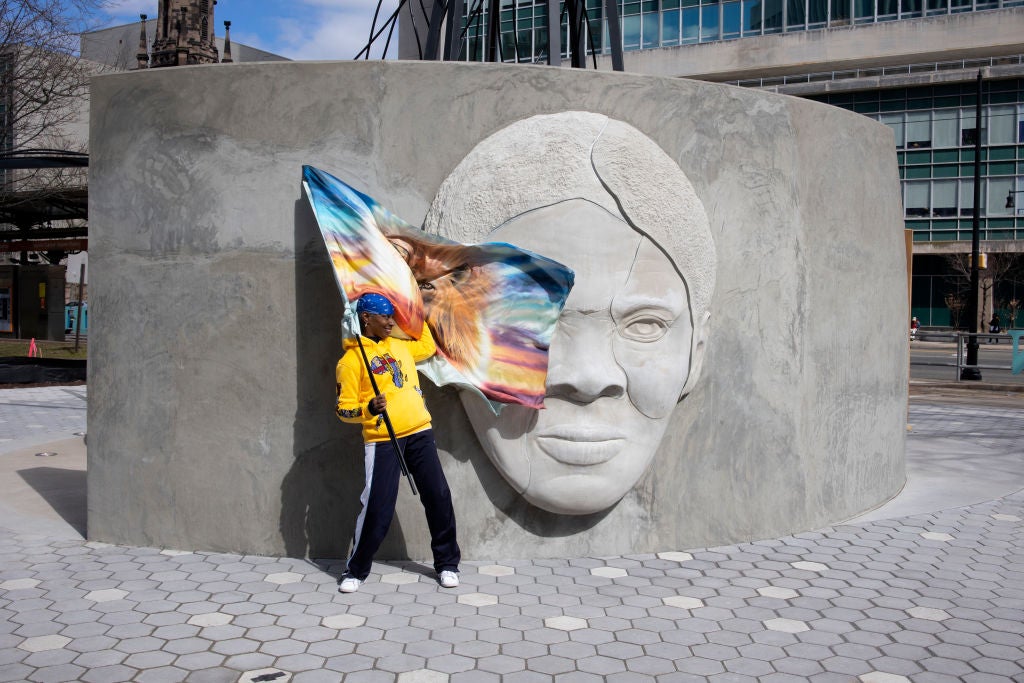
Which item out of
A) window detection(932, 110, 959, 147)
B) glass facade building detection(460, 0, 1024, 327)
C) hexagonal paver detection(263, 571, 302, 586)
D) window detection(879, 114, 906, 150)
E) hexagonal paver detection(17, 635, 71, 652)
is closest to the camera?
hexagonal paver detection(17, 635, 71, 652)

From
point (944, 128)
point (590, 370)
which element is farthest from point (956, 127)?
point (590, 370)

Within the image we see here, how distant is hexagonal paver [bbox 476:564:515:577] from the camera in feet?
18.2

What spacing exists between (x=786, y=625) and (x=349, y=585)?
7.58 ft

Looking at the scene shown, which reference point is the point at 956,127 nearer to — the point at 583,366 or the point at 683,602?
the point at 583,366

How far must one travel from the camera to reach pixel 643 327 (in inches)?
229

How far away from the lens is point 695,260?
595 cm

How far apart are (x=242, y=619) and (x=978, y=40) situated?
45.6m

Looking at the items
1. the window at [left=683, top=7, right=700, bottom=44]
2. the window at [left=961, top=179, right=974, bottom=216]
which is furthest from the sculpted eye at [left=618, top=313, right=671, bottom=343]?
the window at [left=683, top=7, right=700, bottom=44]

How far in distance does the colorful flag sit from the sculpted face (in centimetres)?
15

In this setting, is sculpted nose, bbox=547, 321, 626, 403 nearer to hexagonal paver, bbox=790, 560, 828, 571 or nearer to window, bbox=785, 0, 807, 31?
hexagonal paver, bbox=790, 560, 828, 571

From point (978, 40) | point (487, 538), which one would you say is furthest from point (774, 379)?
point (978, 40)

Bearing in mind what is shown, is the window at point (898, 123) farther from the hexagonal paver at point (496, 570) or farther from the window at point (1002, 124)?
the hexagonal paver at point (496, 570)

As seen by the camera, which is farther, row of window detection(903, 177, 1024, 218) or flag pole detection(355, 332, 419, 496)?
row of window detection(903, 177, 1024, 218)

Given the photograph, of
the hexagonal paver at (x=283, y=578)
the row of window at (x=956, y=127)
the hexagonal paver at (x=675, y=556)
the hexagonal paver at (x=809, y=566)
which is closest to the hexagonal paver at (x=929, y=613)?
the hexagonal paver at (x=809, y=566)
